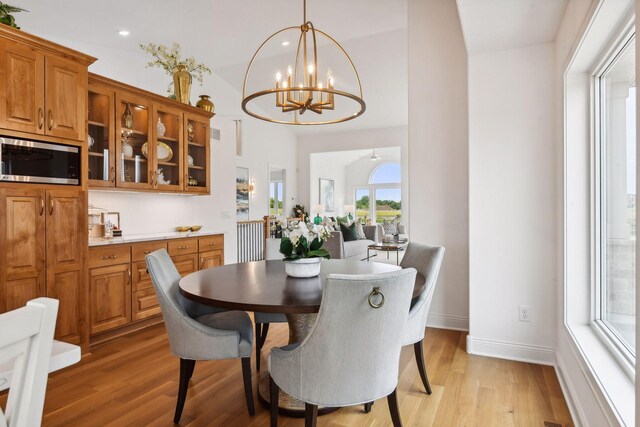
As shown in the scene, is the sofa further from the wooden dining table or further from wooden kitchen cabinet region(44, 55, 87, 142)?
→ wooden kitchen cabinet region(44, 55, 87, 142)

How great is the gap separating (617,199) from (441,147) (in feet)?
5.67

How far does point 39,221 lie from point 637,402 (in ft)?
11.1

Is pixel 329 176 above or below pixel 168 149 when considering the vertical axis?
above

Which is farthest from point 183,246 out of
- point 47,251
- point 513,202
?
point 513,202

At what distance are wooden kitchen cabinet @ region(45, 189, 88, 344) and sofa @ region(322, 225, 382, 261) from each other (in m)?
2.30

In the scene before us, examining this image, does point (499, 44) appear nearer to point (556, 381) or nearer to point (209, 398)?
point (556, 381)

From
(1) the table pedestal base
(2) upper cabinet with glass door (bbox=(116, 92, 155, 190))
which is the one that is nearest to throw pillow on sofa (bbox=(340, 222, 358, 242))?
(2) upper cabinet with glass door (bbox=(116, 92, 155, 190))

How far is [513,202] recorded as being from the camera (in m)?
2.87

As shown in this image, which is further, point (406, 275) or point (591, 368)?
point (591, 368)

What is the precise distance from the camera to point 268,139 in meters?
8.96

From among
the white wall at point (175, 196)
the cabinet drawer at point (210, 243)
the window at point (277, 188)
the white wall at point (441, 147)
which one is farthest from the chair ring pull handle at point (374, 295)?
the window at point (277, 188)

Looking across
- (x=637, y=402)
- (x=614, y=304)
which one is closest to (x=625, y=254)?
(x=614, y=304)

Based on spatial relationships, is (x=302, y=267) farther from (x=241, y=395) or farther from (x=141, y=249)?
(x=141, y=249)

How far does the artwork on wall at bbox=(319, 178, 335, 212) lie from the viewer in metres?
11.4
